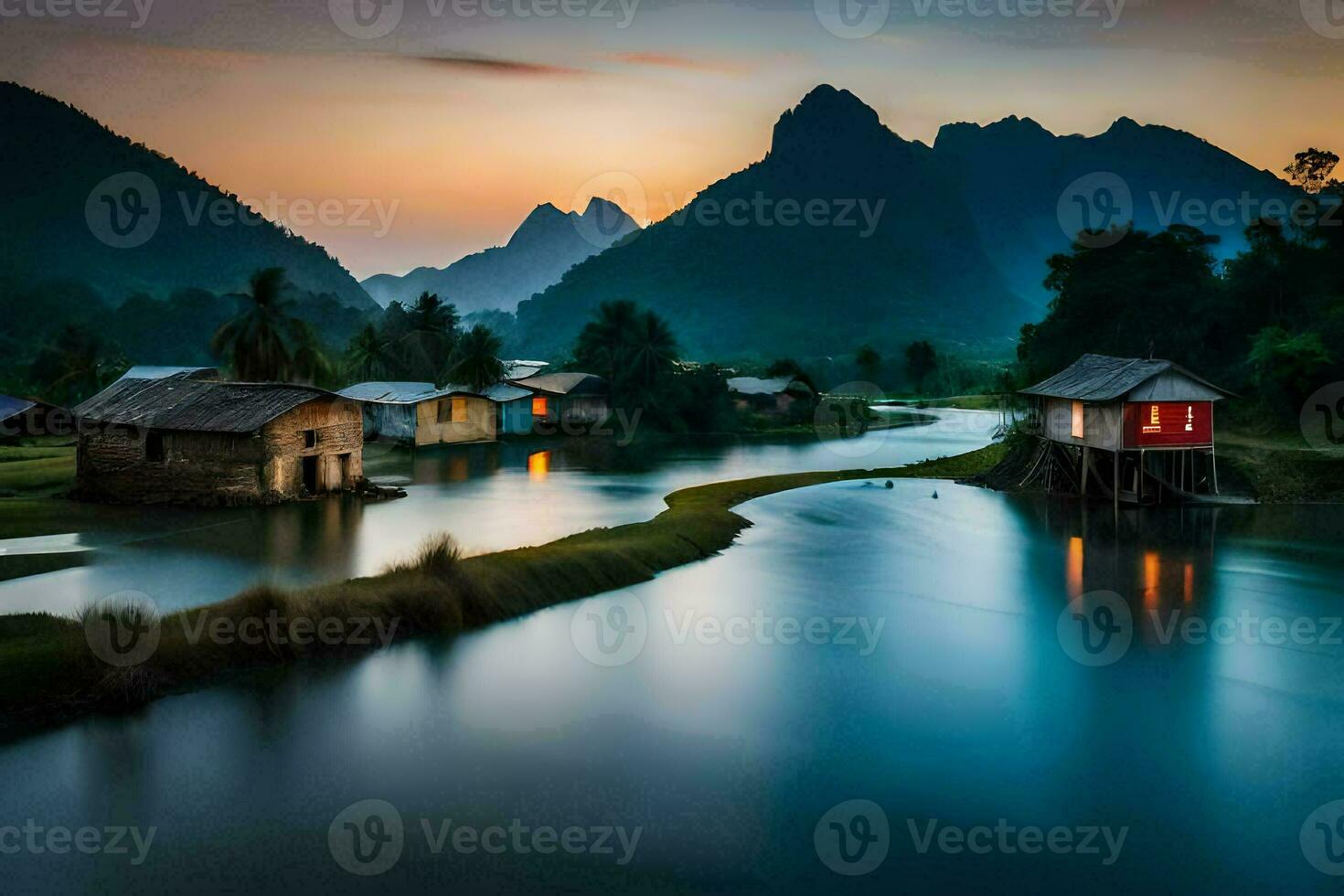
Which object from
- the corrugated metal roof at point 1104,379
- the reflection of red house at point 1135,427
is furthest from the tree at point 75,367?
the reflection of red house at point 1135,427

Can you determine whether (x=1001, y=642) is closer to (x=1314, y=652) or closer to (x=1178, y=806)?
(x=1314, y=652)

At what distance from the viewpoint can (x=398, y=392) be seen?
186 feet

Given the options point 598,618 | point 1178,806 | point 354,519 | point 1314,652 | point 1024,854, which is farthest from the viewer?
point 354,519

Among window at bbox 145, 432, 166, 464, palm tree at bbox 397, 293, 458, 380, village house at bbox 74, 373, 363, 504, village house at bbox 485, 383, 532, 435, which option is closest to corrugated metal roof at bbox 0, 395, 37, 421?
village house at bbox 74, 373, 363, 504

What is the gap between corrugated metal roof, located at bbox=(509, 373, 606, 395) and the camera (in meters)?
68.2

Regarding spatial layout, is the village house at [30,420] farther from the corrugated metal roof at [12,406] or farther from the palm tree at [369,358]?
the palm tree at [369,358]

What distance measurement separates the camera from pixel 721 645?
21844 millimetres

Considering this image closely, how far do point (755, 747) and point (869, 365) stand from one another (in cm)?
10997

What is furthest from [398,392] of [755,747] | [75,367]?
[755,747]

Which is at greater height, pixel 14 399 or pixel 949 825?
pixel 14 399

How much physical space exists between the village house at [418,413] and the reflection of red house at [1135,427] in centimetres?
3150

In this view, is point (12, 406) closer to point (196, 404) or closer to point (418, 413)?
point (418, 413)

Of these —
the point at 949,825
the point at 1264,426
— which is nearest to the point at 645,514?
the point at 949,825

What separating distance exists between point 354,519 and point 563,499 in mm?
9034
